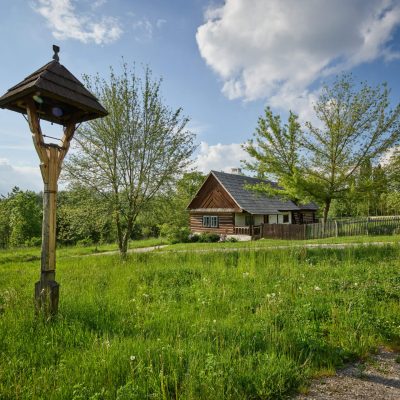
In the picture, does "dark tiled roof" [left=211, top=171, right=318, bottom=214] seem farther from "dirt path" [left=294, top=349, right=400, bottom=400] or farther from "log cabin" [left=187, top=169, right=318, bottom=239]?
"dirt path" [left=294, top=349, right=400, bottom=400]

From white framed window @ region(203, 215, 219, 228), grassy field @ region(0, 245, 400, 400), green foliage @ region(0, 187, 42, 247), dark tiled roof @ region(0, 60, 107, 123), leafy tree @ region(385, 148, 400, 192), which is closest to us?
grassy field @ region(0, 245, 400, 400)

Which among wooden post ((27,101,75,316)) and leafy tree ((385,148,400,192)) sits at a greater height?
leafy tree ((385,148,400,192))

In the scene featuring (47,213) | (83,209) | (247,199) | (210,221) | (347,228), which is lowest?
(347,228)

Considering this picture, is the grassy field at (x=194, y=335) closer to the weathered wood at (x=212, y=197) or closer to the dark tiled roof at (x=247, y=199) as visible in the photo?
the dark tiled roof at (x=247, y=199)

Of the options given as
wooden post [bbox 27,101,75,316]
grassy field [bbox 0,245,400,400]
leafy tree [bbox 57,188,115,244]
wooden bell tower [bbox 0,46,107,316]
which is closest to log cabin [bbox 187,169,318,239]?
leafy tree [bbox 57,188,115,244]

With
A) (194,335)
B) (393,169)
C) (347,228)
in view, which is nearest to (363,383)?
(194,335)

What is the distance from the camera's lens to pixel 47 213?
4.75 meters

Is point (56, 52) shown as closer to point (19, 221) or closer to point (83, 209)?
point (83, 209)

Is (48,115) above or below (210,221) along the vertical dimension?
above

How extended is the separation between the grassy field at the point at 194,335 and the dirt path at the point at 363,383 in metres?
0.15

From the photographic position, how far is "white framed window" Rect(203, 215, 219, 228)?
101 ft

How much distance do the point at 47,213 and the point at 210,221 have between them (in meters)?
27.0

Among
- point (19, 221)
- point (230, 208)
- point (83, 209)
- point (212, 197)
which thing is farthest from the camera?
point (19, 221)

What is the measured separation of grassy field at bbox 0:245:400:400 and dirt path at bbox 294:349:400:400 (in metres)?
0.15
